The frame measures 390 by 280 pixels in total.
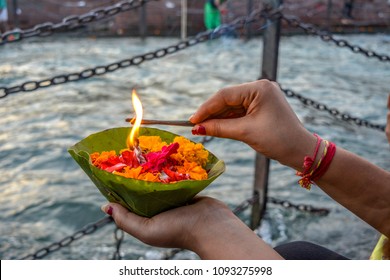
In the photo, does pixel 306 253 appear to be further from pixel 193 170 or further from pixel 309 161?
pixel 193 170

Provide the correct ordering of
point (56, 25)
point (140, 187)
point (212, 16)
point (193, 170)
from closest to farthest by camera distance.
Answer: point (140, 187) < point (193, 170) < point (56, 25) < point (212, 16)

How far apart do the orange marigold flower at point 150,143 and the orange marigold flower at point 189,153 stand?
0.05 meters

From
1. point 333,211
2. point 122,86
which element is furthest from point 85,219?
point 122,86

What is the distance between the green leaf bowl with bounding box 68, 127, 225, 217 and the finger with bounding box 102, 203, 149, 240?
0.01 meters

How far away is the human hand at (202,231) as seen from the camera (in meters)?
1.30

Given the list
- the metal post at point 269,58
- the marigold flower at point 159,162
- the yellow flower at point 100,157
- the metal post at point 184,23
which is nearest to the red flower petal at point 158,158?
the marigold flower at point 159,162

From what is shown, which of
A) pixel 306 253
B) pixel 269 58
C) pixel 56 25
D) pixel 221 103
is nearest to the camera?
pixel 221 103

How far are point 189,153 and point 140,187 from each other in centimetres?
21

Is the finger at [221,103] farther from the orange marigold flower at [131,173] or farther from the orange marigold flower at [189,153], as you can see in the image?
the orange marigold flower at [131,173]

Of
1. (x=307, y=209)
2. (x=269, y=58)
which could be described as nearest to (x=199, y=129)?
(x=269, y=58)

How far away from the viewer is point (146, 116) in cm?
674

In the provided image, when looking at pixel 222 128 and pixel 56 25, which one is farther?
pixel 56 25
